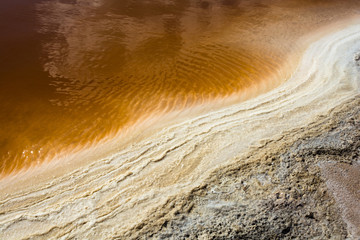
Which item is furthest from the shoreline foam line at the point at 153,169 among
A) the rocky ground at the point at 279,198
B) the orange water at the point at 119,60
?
the orange water at the point at 119,60

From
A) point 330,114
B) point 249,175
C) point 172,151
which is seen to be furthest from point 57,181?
point 330,114

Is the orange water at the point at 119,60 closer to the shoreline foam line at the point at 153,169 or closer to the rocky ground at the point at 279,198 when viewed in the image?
the shoreline foam line at the point at 153,169

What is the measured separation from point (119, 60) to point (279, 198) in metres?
5.68

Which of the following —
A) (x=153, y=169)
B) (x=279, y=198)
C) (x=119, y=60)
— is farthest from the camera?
(x=119, y=60)

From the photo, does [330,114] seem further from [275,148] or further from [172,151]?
[172,151]

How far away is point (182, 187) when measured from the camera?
8.77 ft

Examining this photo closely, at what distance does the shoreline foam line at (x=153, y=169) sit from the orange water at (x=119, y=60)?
3.47 ft

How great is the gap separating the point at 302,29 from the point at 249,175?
25.1 ft

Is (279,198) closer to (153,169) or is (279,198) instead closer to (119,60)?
(153,169)

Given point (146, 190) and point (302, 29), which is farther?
point (302, 29)

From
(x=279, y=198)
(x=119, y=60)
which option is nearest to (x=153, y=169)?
(x=279, y=198)

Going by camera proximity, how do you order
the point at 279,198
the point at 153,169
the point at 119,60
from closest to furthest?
1. the point at 279,198
2. the point at 153,169
3. the point at 119,60

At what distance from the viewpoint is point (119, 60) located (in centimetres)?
669

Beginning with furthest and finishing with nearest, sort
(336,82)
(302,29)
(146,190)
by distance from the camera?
(302,29) < (336,82) < (146,190)
